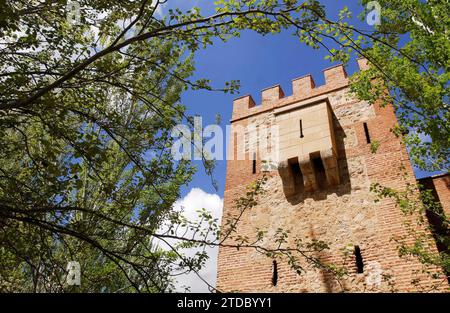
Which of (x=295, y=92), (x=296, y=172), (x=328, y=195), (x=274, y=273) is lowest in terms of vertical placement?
(x=274, y=273)

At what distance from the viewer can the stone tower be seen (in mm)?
7105

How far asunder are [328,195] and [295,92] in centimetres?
369

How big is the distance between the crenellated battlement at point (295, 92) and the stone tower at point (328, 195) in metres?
0.04

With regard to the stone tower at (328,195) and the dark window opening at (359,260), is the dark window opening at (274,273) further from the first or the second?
the dark window opening at (359,260)

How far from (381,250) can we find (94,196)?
6.32 m

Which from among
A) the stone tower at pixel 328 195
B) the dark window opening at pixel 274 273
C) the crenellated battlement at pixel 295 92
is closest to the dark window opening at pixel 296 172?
the stone tower at pixel 328 195

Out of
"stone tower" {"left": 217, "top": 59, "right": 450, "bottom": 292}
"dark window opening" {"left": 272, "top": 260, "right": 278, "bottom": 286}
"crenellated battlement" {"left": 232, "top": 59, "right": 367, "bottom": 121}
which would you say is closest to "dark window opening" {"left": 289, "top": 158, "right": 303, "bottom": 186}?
"stone tower" {"left": 217, "top": 59, "right": 450, "bottom": 292}

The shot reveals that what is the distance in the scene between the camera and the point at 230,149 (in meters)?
10.8

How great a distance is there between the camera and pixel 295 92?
10578 millimetres

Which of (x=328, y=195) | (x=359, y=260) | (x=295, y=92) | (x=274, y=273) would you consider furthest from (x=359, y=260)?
(x=295, y=92)

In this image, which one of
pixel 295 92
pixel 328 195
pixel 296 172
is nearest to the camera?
pixel 328 195

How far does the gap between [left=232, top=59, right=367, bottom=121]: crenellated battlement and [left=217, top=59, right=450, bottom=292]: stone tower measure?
0.04 m

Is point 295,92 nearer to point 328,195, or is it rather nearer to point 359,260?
point 328,195
